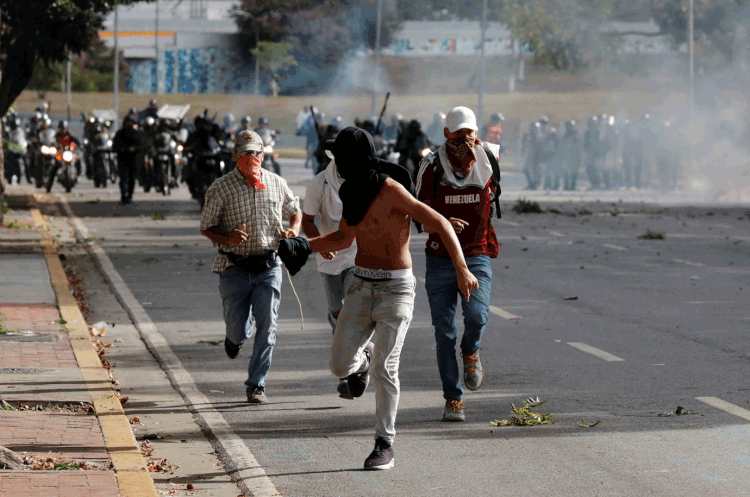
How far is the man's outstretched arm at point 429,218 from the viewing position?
6.20 m

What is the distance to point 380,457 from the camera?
638 centimetres

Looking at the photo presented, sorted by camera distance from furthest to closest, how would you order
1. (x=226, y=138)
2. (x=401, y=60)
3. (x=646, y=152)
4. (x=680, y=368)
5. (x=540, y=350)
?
(x=401, y=60) < (x=646, y=152) < (x=226, y=138) < (x=540, y=350) < (x=680, y=368)

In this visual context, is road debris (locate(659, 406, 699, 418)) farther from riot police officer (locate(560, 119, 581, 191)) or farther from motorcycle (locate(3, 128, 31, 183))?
motorcycle (locate(3, 128, 31, 183))

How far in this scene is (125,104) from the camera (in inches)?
3497

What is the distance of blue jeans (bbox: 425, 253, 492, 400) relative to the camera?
24.7 ft

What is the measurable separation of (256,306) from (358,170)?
218cm

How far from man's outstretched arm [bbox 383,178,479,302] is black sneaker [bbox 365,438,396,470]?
2.96 feet

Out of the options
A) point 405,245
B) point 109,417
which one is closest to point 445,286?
point 405,245

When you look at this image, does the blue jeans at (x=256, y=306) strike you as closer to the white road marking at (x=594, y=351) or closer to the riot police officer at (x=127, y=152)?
the white road marking at (x=594, y=351)

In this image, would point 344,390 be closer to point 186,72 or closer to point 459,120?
point 459,120

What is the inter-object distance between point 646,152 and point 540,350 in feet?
98.2

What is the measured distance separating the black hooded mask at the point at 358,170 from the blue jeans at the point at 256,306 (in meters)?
1.91

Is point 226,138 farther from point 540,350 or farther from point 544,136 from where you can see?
point 540,350

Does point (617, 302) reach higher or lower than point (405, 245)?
lower
